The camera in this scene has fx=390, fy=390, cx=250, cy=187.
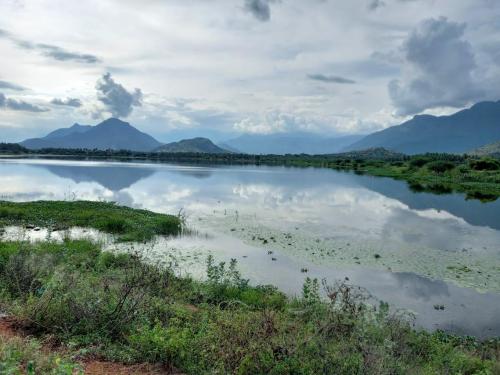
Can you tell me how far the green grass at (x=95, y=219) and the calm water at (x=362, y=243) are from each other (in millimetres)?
2709

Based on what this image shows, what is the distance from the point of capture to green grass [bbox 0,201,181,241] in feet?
95.1

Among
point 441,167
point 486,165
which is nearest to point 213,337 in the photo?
point 486,165

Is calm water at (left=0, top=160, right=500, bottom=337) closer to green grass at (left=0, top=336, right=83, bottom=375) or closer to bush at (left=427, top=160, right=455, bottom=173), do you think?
green grass at (left=0, top=336, right=83, bottom=375)

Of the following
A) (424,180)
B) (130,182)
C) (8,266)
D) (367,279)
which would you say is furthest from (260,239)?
(424,180)

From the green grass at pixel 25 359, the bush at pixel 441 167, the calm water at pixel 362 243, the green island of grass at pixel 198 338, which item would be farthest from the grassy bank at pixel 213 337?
the bush at pixel 441 167

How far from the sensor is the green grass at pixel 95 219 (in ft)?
95.1

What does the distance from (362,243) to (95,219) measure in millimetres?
20740

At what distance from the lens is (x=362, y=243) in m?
28.1

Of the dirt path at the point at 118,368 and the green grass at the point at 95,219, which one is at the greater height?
the dirt path at the point at 118,368

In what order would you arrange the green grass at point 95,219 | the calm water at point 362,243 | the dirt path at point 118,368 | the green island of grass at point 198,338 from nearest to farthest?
the dirt path at point 118,368
the green island of grass at point 198,338
the calm water at point 362,243
the green grass at point 95,219

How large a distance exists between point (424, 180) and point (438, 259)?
79966 mm

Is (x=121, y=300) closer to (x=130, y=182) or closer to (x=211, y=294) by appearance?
(x=211, y=294)

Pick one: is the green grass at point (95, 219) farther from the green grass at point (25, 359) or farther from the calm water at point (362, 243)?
the green grass at point (25, 359)

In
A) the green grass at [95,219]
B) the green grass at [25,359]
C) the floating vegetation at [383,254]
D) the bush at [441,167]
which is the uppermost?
the bush at [441,167]
